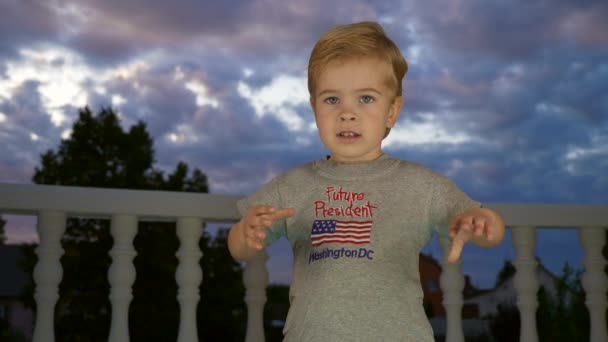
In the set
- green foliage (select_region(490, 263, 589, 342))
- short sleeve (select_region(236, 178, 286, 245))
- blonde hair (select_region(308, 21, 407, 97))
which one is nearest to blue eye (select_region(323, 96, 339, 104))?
blonde hair (select_region(308, 21, 407, 97))

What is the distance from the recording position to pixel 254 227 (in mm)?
2242

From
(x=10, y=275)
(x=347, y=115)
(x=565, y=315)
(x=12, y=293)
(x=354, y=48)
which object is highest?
(x=10, y=275)

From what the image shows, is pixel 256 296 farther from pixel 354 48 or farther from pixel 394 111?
pixel 354 48

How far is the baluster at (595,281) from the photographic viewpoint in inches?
143

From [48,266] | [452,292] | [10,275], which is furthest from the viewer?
[10,275]

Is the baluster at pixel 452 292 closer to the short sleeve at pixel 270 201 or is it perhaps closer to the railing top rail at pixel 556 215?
the railing top rail at pixel 556 215

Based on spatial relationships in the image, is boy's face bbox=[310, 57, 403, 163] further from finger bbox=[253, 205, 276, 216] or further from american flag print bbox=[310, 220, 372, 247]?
finger bbox=[253, 205, 276, 216]

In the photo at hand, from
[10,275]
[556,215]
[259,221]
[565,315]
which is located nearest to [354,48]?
[259,221]

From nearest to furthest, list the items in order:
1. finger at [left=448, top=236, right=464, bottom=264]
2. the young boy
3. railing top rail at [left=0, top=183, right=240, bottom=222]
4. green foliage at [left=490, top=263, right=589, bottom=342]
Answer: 1. finger at [left=448, top=236, right=464, bottom=264]
2. the young boy
3. railing top rail at [left=0, top=183, right=240, bottom=222]
4. green foliage at [left=490, top=263, right=589, bottom=342]

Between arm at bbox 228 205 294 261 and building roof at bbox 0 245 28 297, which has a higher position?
building roof at bbox 0 245 28 297

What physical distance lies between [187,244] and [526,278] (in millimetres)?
1824

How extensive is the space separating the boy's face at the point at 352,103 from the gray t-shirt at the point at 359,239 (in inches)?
4.6

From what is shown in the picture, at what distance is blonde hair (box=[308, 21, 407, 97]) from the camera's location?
242 centimetres

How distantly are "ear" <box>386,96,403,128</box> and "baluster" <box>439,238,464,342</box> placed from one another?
117cm
